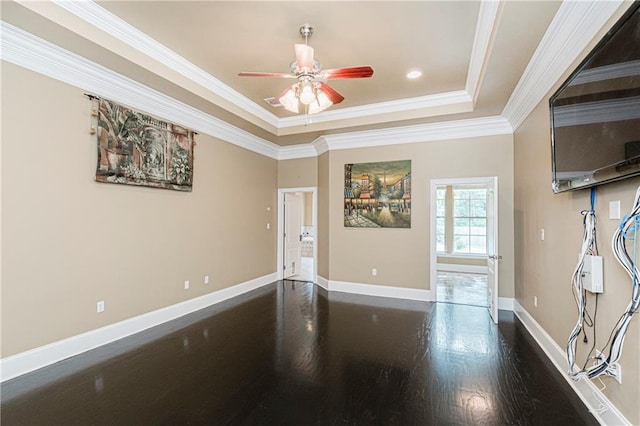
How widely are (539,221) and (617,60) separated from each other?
2.17 meters

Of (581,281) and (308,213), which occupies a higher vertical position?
(308,213)

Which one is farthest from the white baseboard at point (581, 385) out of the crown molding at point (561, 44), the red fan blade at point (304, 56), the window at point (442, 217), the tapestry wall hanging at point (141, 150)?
the tapestry wall hanging at point (141, 150)

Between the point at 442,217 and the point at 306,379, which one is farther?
the point at 442,217

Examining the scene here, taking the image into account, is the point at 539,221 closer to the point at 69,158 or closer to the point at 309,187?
the point at 309,187

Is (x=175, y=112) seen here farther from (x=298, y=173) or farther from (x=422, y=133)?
(x=422, y=133)

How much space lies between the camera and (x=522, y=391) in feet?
8.11

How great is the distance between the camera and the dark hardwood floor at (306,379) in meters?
2.17

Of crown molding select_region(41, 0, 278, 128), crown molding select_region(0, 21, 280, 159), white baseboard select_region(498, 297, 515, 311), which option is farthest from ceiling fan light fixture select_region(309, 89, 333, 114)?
white baseboard select_region(498, 297, 515, 311)

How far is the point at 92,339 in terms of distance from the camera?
3.21 m

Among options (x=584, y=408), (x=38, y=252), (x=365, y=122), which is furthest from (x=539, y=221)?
(x=38, y=252)

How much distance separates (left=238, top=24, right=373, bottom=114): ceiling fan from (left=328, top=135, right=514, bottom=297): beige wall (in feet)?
8.94

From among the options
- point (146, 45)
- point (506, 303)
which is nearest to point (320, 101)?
point (146, 45)

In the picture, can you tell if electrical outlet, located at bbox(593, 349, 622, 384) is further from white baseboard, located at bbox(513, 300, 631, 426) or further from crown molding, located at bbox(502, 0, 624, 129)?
crown molding, located at bbox(502, 0, 624, 129)

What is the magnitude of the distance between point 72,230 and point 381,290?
4.58 m
